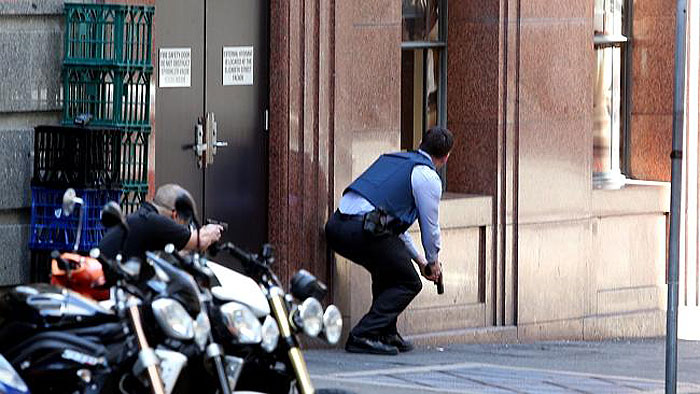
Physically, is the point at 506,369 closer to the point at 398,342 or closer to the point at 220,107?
the point at 398,342

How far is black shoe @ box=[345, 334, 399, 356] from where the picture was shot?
11617 mm

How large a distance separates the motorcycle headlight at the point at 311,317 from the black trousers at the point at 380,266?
4.84m

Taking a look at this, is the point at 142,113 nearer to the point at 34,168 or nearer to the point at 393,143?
the point at 34,168

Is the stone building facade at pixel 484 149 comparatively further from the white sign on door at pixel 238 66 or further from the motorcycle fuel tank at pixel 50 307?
the motorcycle fuel tank at pixel 50 307

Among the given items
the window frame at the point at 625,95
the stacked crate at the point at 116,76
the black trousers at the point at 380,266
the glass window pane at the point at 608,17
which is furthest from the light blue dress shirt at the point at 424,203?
the window frame at the point at 625,95

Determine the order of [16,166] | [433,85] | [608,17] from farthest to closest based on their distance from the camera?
1. [608,17]
2. [433,85]
3. [16,166]

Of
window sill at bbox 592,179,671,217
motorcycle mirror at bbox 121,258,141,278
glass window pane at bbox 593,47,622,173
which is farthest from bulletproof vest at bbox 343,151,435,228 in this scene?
motorcycle mirror at bbox 121,258,141,278

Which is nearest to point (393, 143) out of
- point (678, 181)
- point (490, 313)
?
point (490, 313)

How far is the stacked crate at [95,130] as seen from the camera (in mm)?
9648

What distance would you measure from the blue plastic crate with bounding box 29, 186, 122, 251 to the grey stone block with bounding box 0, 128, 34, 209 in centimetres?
20

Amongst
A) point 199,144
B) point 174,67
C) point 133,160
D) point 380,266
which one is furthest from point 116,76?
point 380,266

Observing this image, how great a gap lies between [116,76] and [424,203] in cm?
261

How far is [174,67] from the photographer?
36.4 feet

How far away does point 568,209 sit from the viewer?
13.7m
